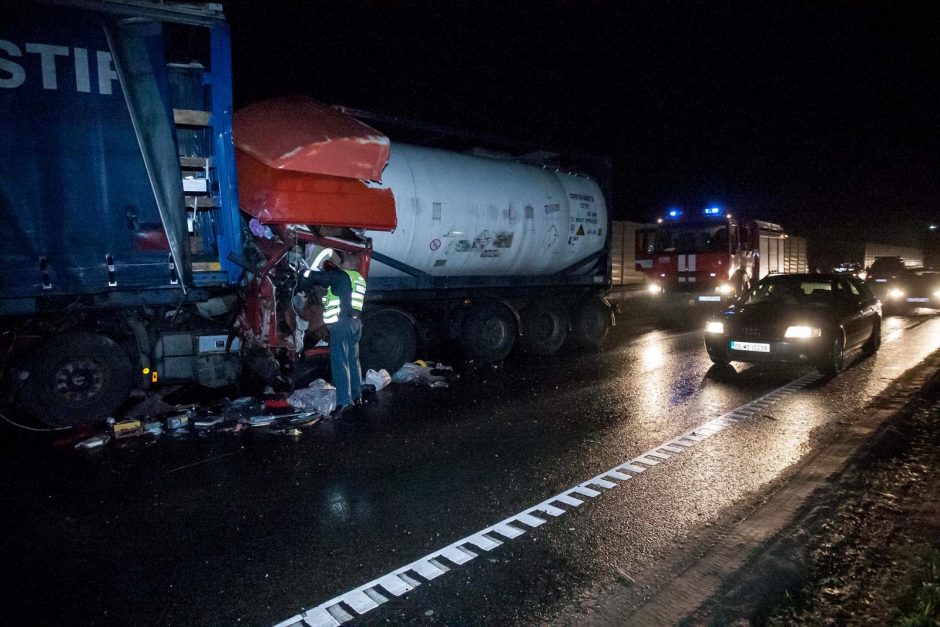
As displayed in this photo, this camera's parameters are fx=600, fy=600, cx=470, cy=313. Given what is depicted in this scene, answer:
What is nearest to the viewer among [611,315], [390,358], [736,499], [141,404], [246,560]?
[246,560]

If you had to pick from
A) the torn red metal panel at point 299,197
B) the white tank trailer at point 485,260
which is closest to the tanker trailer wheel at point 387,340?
the white tank trailer at point 485,260

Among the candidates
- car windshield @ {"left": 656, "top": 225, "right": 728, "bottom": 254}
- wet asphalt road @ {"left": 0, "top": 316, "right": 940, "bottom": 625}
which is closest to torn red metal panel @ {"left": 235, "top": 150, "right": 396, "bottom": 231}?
wet asphalt road @ {"left": 0, "top": 316, "right": 940, "bottom": 625}

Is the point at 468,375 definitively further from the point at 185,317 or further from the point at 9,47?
the point at 9,47

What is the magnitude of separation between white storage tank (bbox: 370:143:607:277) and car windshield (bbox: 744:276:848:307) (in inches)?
123

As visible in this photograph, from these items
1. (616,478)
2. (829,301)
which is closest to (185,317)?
(616,478)

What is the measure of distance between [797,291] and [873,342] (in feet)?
6.17

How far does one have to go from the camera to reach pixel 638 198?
47656 mm

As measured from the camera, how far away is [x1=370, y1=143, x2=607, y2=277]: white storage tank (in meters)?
8.45

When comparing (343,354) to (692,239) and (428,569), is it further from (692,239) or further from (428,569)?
(692,239)

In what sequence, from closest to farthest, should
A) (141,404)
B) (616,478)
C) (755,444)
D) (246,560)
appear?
(246,560), (616,478), (755,444), (141,404)

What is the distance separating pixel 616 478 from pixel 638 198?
45854 millimetres

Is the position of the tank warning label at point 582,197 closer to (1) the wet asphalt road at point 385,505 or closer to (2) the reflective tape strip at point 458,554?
(1) the wet asphalt road at point 385,505

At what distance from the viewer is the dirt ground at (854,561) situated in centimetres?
284

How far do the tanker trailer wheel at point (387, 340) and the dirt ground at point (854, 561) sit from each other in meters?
5.62
